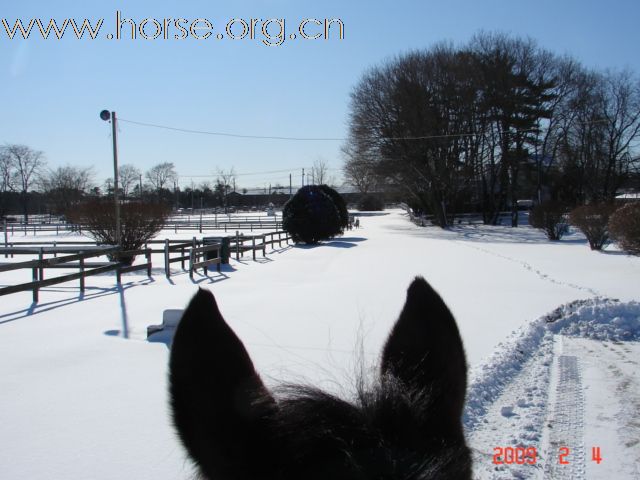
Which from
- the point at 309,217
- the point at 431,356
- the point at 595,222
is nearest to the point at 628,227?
the point at 595,222

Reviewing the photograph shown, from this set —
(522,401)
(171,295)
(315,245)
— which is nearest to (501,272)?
(171,295)

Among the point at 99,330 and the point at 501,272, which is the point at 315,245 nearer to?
the point at 501,272

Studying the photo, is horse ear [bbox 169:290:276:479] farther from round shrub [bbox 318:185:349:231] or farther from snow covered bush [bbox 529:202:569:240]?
snow covered bush [bbox 529:202:569:240]

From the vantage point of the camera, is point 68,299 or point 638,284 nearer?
point 68,299

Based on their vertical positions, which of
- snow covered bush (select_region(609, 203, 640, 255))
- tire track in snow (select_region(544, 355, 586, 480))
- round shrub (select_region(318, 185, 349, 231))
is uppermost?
round shrub (select_region(318, 185, 349, 231))

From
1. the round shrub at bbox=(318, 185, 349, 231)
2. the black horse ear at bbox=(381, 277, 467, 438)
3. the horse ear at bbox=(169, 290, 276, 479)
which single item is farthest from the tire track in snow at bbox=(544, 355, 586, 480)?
the round shrub at bbox=(318, 185, 349, 231)

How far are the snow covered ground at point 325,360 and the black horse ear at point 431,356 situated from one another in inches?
5.8

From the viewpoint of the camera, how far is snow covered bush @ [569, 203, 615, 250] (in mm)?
19125

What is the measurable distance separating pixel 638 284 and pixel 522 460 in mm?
9161

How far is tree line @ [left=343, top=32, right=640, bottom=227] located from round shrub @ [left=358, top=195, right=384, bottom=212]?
4693 centimetres

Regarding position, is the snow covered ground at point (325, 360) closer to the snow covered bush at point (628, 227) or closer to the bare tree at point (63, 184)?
the snow covered bush at point (628, 227)

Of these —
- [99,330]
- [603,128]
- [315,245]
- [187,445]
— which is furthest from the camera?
[603,128]

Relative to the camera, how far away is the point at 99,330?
6.90 m

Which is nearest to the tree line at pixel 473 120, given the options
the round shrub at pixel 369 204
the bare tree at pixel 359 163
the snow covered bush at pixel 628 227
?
the bare tree at pixel 359 163
